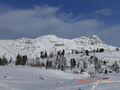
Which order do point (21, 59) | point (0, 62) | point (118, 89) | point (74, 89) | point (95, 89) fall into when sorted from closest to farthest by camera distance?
1. point (118, 89)
2. point (95, 89)
3. point (74, 89)
4. point (0, 62)
5. point (21, 59)

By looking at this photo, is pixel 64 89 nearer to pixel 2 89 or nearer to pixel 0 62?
pixel 2 89

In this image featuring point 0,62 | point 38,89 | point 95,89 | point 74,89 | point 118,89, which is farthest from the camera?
point 0,62

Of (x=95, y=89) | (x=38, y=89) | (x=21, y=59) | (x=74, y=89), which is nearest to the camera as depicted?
(x=95, y=89)

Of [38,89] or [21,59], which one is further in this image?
[21,59]

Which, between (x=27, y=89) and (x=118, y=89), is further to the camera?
(x=27, y=89)

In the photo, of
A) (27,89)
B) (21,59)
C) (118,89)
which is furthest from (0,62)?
(118,89)

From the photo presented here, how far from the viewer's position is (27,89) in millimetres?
33094

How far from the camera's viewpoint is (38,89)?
31875 millimetres

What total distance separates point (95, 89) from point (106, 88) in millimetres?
1112

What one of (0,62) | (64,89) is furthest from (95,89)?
(0,62)

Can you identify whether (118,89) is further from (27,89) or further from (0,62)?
(0,62)

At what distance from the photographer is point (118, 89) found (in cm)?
2328

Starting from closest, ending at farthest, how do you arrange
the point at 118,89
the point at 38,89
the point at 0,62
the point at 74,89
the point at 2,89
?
the point at 118,89, the point at 74,89, the point at 2,89, the point at 38,89, the point at 0,62

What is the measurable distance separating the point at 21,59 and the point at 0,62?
28.2 metres
